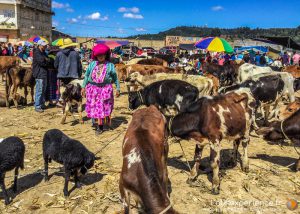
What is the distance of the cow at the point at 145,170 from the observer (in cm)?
321

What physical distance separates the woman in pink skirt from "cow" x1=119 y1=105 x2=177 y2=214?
11.0 ft

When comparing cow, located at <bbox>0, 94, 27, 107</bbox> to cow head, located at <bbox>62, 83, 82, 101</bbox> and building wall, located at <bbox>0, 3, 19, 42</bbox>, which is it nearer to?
cow head, located at <bbox>62, 83, 82, 101</bbox>

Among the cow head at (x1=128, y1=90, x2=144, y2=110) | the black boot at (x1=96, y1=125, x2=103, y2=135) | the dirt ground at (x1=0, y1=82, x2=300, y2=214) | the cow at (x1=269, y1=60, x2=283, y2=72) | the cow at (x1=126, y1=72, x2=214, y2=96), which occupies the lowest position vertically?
the dirt ground at (x1=0, y1=82, x2=300, y2=214)

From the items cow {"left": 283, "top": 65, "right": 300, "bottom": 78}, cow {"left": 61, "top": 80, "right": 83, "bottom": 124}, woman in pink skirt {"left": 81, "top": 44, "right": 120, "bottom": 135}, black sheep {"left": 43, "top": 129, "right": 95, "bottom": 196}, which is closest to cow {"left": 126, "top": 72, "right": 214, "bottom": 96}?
cow {"left": 61, "top": 80, "right": 83, "bottom": 124}

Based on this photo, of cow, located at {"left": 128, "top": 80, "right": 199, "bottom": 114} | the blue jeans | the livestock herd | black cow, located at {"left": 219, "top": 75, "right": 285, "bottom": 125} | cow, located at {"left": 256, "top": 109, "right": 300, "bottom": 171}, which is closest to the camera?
Answer: the livestock herd

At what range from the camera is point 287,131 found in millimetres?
6078

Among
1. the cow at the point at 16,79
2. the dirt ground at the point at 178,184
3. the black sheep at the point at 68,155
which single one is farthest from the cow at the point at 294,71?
the black sheep at the point at 68,155

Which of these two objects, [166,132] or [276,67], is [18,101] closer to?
[166,132]

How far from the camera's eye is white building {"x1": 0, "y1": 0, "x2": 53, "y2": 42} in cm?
4472

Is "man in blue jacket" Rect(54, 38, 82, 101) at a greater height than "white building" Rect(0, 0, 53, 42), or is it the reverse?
Answer: "white building" Rect(0, 0, 53, 42)

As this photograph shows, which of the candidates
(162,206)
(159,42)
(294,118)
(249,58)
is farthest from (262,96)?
(159,42)

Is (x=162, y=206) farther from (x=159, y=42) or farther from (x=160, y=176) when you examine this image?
(x=159, y=42)

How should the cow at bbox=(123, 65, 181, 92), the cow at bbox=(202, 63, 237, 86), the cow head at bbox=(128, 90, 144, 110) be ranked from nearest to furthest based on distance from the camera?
1. the cow head at bbox=(128, 90, 144, 110)
2. the cow at bbox=(123, 65, 181, 92)
3. the cow at bbox=(202, 63, 237, 86)

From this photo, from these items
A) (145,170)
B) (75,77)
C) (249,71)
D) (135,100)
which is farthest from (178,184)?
(249,71)
